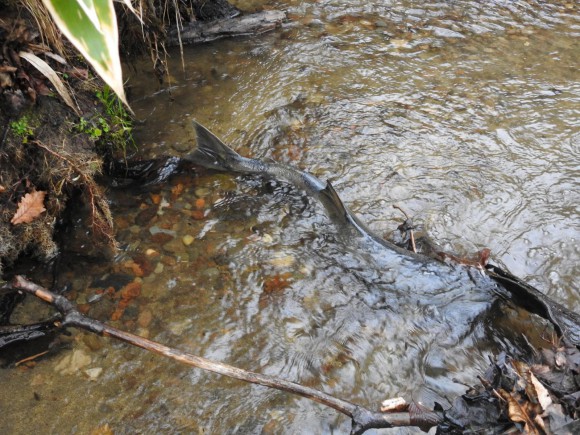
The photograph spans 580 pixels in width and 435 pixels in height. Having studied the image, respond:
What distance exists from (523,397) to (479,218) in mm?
1805

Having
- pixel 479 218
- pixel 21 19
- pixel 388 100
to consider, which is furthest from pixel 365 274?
pixel 21 19

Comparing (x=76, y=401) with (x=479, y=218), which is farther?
(x=479, y=218)

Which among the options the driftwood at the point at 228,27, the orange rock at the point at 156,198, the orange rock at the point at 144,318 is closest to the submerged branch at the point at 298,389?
the orange rock at the point at 144,318

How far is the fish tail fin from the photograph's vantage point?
3668 mm

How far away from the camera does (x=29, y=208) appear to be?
110 inches

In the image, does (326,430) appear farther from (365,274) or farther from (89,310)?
(89,310)

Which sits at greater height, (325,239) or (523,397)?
(523,397)

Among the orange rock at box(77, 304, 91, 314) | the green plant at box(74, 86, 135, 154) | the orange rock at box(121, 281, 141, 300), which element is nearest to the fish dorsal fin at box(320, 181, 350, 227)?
the orange rock at box(121, 281, 141, 300)

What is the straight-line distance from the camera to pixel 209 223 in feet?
11.3

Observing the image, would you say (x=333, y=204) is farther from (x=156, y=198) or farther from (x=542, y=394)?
(x=542, y=394)

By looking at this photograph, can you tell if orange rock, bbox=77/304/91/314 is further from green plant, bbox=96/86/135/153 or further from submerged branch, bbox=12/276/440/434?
green plant, bbox=96/86/135/153

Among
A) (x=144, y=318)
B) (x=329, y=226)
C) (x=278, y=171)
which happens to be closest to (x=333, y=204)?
(x=329, y=226)

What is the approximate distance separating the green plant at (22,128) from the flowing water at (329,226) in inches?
33.7

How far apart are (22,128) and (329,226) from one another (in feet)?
6.46
